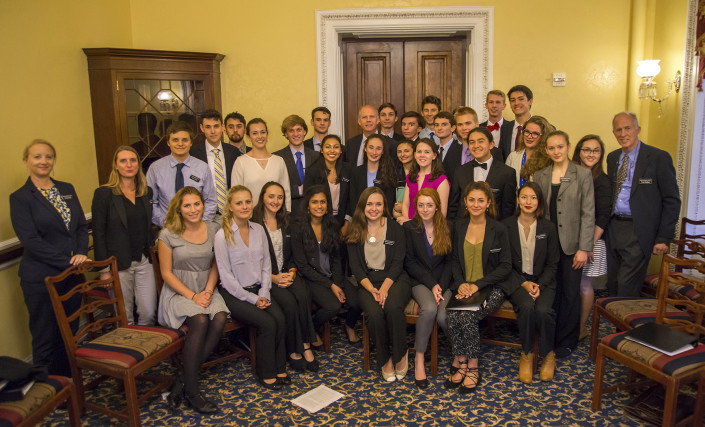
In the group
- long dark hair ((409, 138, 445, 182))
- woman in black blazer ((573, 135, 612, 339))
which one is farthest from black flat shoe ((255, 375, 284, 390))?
woman in black blazer ((573, 135, 612, 339))

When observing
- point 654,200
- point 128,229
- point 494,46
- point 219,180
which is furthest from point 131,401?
point 494,46

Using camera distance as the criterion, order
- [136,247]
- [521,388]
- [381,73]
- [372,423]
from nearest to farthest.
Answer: [372,423]
[521,388]
[136,247]
[381,73]

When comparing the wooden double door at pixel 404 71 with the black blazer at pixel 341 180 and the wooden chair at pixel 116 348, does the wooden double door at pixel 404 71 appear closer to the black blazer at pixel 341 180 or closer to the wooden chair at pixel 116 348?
the black blazer at pixel 341 180

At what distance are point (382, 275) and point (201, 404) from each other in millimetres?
1410

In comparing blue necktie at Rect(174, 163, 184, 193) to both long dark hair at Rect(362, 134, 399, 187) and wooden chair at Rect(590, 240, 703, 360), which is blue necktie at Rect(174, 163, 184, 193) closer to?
long dark hair at Rect(362, 134, 399, 187)

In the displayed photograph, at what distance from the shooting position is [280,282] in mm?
3672

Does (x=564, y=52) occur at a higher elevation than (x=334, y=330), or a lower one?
higher

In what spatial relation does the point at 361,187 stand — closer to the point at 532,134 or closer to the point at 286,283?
the point at 286,283

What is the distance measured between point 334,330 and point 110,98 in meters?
2.86

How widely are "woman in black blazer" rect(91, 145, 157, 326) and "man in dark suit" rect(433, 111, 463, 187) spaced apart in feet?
7.32

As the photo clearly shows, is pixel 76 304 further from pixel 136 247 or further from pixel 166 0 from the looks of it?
pixel 166 0

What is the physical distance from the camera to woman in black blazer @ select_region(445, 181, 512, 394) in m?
3.39

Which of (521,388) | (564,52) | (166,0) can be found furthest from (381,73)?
Result: (521,388)

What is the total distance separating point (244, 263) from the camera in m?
3.48
